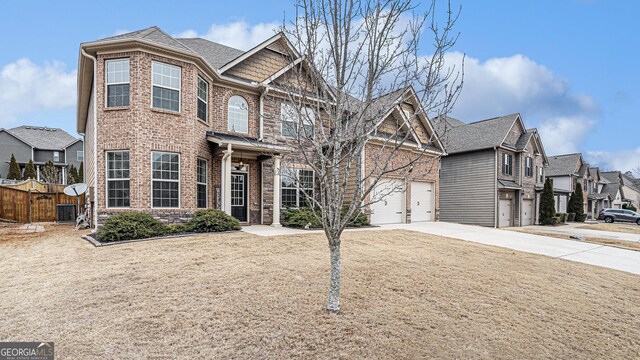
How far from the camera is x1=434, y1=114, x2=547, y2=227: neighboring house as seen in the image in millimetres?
20938

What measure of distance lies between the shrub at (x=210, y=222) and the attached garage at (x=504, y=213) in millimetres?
18238

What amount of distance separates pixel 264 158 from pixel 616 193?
56.4 metres

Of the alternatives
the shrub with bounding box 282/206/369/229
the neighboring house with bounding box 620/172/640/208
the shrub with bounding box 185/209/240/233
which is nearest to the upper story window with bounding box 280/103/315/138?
the shrub with bounding box 185/209/240/233

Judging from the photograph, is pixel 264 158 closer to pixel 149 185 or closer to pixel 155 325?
pixel 149 185

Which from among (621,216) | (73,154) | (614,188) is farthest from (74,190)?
(614,188)

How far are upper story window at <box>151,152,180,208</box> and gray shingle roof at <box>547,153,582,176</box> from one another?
3860cm

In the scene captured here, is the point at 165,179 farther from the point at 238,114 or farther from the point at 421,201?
the point at 421,201

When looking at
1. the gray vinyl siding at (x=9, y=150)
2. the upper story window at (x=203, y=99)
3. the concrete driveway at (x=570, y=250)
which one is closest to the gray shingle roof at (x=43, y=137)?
the gray vinyl siding at (x=9, y=150)

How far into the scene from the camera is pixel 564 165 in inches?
1409

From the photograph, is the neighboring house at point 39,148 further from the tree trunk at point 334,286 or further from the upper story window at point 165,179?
the tree trunk at point 334,286

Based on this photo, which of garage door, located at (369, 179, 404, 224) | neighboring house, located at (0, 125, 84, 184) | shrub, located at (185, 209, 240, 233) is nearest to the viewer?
shrub, located at (185, 209, 240, 233)

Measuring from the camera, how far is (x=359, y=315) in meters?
4.07

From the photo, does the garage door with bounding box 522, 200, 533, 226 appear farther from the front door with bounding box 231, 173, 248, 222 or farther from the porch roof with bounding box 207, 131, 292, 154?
the front door with bounding box 231, 173, 248, 222

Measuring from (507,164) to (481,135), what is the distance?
264 cm
